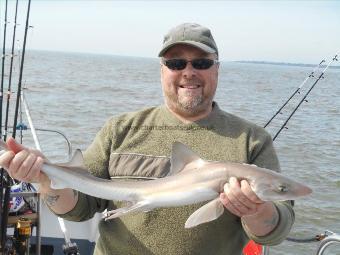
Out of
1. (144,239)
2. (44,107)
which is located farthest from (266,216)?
(44,107)

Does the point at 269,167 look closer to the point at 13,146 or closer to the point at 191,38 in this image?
the point at 191,38

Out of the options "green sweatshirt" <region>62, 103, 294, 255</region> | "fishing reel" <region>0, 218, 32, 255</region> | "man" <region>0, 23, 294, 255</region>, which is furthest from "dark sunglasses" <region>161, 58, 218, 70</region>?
"fishing reel" <region>0, 218, 32, 255</region>

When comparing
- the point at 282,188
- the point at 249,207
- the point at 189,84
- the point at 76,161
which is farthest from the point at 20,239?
the point at 282,188

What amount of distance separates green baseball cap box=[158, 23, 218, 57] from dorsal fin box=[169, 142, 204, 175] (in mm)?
647

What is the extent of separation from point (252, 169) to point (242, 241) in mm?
681

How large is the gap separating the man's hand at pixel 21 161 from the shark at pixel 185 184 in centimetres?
4

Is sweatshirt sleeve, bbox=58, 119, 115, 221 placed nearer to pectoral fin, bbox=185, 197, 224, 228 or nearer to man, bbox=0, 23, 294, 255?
man, bbox=0, 23, 294, 255

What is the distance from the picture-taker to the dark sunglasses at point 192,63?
2883mm

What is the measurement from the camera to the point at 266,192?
2.26 meters

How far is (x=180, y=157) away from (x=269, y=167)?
0.52 m

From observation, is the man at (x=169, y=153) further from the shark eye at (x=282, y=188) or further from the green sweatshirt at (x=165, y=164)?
the shark eye at (x=282, y=188)

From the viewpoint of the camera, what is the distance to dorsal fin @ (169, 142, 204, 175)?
2.48 meters

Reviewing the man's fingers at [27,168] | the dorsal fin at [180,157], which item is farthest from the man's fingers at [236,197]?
the man's fingers at [27,168]

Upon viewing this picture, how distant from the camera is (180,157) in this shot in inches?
A: 98.3
